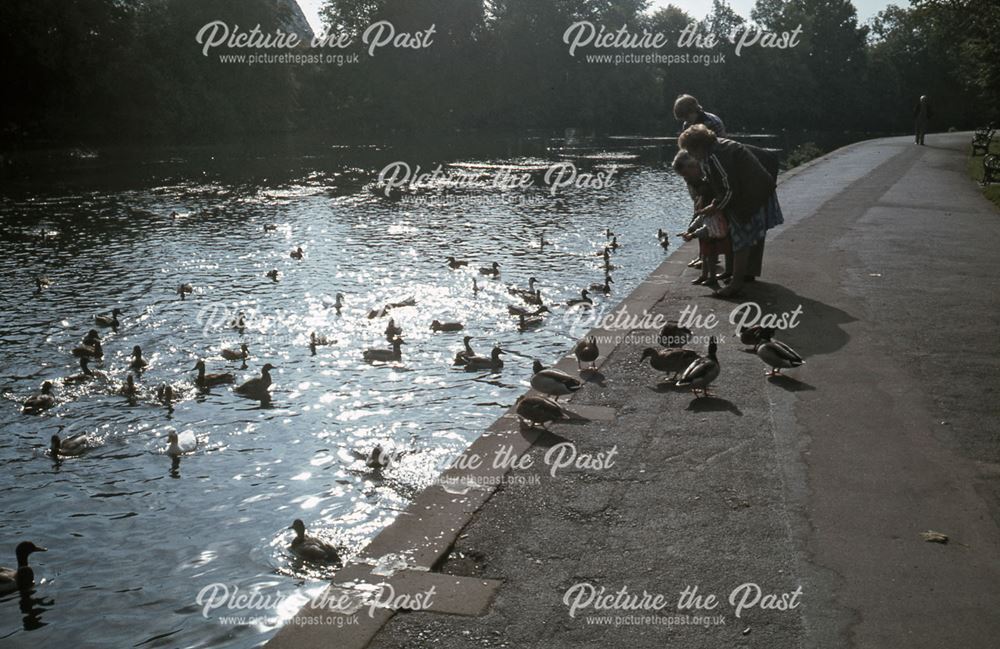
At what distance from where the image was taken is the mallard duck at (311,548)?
8.23 meters

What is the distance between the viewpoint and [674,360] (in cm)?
1009

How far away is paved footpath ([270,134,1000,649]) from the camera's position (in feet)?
18.1

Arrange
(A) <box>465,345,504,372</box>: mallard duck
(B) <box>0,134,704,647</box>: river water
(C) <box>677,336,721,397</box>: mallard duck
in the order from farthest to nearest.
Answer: (A) <box>465,345,504,372</box>: mallard duck, (C) <box>677,336,721,397</box>: mallard duck, (B) <box>0,134,704,647</box>: river water

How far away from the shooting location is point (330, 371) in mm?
14438

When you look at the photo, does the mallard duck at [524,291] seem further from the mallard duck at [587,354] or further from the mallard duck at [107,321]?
the mallard duck at [107,321]

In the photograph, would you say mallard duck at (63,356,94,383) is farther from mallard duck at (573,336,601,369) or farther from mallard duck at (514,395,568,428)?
mallard duck at (514,395,568,428)

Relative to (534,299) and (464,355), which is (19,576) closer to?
(464,355)

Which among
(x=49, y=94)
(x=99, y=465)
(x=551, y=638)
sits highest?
(x=49, y=94)

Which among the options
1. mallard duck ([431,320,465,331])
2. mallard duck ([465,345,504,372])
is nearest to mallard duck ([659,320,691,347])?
mallard duck ([465,345,504,372])

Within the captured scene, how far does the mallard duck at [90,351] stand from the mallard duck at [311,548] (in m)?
7.61

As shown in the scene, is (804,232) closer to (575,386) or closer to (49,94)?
(575,386)

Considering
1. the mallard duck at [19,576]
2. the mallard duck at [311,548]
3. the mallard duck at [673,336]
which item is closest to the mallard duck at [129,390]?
the mallard duck at [19,576]

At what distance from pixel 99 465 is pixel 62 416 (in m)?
2.04

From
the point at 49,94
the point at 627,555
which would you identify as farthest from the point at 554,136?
the point at 627,555
